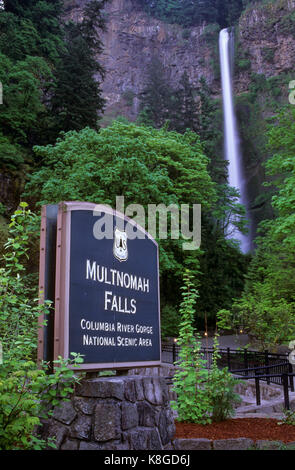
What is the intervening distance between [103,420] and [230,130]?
5455 centimetres

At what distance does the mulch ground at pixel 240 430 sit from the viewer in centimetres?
627

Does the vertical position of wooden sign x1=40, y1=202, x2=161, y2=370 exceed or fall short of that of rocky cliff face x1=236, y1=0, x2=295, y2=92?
it falls short

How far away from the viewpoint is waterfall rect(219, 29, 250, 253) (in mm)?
49500

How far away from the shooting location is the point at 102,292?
189 inches

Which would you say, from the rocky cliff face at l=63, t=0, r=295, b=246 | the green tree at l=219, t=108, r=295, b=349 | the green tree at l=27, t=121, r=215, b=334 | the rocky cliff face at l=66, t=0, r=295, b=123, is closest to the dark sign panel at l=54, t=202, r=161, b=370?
the green tree at l=219, t=108, r=295, b=349

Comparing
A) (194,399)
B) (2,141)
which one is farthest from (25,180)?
(194,399)

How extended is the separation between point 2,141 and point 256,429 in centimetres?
2330

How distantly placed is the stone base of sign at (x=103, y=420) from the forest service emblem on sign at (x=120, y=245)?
139 centimetres

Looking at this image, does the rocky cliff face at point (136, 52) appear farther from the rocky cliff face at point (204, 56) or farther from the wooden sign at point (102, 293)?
the wooden sign at point (102, 293)

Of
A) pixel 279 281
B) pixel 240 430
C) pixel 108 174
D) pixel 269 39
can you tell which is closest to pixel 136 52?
pixel 269 39

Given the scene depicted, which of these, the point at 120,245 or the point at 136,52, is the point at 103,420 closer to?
the point at 120,245

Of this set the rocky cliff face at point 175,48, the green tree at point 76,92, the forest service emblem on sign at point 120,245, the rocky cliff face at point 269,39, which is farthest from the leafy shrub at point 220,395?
the rocky cliff face at point 269,39

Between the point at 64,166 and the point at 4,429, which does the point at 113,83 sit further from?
the point at 4,429

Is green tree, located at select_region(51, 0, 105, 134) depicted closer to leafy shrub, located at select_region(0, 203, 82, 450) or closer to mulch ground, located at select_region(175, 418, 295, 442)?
mulch ground, located at select_region(175, 418, 295, 442)
